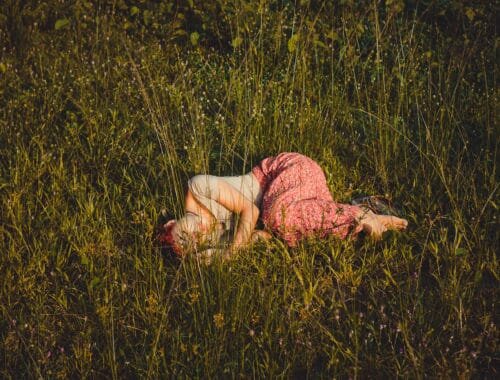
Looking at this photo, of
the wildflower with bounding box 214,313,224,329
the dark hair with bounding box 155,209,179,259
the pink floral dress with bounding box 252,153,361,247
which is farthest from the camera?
the pink floral dress with bounding box 252,153,361,247

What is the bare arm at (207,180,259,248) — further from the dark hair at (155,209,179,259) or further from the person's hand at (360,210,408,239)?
the person's hand at (360,210,408,239)

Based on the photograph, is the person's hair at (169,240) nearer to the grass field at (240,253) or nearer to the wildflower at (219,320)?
the grass field at (240,253)

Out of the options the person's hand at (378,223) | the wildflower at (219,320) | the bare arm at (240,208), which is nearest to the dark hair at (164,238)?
the bare arm at (240,208)

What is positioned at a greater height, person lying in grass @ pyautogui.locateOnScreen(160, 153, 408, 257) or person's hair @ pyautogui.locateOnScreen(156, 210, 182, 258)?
person lying in grass @ pyautogui.locateOnScreen(160, 153, 408, 257)

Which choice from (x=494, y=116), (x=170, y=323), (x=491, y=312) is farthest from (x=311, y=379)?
(x=494, y=116)

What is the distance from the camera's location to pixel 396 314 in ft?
8.36

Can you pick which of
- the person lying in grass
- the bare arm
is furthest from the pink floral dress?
the bare arm

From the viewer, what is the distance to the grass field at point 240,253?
2441 mm

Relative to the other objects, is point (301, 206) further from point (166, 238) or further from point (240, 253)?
point (166, 238)

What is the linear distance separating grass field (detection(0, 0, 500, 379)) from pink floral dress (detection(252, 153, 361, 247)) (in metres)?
0.09

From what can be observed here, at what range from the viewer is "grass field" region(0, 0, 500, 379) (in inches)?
96.1

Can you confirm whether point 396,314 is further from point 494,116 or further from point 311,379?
point 494,116

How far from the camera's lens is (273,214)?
10.5ft

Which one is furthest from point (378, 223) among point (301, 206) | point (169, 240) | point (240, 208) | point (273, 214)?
point (169, 240)
